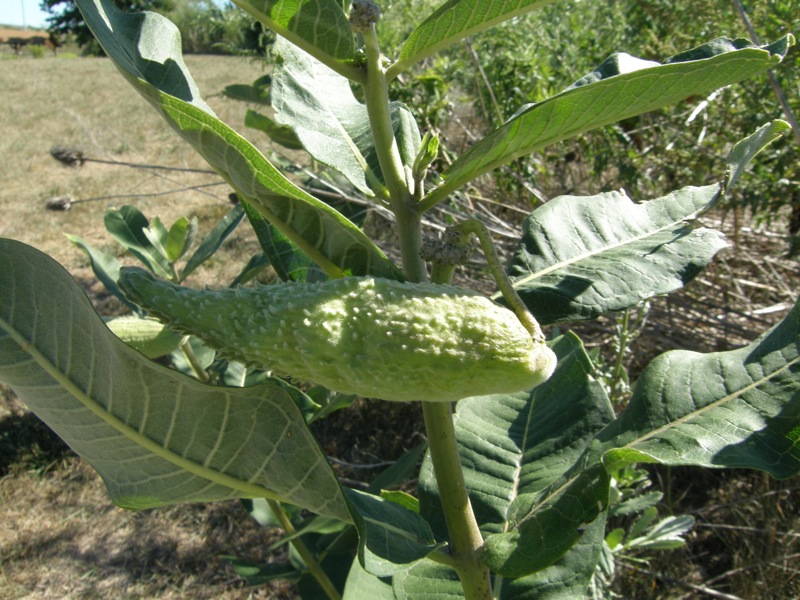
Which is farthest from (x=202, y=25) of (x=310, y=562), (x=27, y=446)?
(x=310, y=562)

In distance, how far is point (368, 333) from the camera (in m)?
0.76

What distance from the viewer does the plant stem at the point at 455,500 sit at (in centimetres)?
100

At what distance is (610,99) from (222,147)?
49 centimetres

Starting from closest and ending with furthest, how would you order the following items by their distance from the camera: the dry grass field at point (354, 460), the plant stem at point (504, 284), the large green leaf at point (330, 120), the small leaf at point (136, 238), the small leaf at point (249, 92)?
the plant stem at point (504, 284) < the large green leaf at point (330, 120) < the small leaf at point (136, 238) < the dry grass field at point (354, 460) < the small leaf at point (249, 92)

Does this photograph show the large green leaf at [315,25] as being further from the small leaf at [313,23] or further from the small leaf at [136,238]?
the small leaf at [136,238]

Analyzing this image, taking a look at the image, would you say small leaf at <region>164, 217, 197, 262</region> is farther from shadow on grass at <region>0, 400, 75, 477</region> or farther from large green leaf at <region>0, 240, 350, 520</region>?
shadow on grass at <region>0, 400, 75, 477</region>

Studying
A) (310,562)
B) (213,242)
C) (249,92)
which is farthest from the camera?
(249,92)

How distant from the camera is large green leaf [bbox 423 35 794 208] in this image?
783 mm

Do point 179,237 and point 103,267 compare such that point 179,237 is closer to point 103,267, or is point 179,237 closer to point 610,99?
point 103,267

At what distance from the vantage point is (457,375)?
750mm

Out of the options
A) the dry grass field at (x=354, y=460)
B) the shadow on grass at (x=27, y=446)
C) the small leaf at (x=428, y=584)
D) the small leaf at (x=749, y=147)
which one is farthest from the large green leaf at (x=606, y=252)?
the shadow on grass at (x=27, y=446)

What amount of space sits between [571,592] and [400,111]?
3.03 ft

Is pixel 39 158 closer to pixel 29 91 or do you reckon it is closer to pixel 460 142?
pixel 29 91

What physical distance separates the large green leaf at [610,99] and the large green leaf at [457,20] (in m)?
0.14
